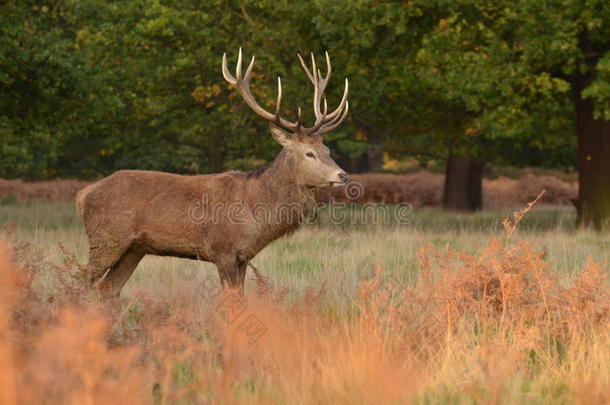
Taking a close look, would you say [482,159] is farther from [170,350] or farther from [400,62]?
[170,350]

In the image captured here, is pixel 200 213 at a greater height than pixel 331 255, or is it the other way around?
pixel 200 213

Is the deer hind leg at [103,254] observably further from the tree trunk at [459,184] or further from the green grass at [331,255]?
the tree trunk at [459,184]

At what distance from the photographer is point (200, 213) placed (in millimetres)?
7715

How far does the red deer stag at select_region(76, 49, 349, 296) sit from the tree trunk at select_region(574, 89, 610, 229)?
383 inches

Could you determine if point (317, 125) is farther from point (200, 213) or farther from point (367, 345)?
point (367, 345)

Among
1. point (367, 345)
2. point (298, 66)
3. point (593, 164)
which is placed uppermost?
point (298, 66)

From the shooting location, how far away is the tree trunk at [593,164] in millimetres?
16219

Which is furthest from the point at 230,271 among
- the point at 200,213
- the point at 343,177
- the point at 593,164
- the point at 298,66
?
the point at 298,66

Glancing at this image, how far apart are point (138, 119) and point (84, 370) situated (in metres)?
16.8

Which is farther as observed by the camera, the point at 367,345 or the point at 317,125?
the point at 317,125

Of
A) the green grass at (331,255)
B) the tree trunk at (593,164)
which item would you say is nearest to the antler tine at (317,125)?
the green grass at (331,255)

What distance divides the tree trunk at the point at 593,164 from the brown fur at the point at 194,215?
9795 mm

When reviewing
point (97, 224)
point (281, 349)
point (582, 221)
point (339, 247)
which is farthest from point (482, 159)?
point (281, 349)

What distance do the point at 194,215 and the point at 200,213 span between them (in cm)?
6
